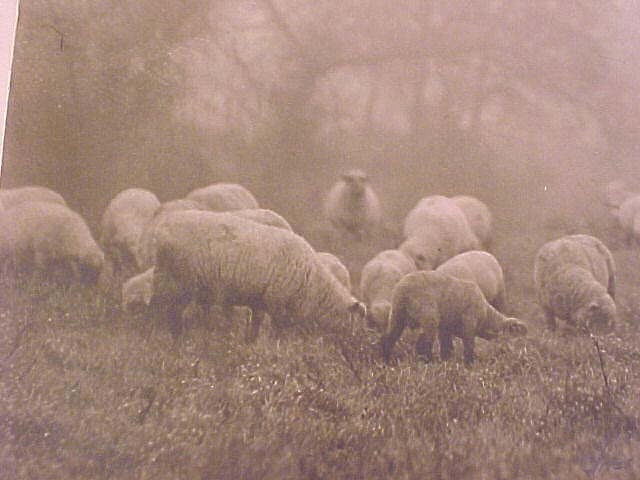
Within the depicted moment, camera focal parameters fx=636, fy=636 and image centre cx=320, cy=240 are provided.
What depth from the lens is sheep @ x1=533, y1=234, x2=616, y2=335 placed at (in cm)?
373

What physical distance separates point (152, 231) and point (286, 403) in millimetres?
1253

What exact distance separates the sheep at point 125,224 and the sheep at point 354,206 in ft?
3.46

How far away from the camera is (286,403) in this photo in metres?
3.37

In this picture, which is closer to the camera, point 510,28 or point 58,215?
point 58,215

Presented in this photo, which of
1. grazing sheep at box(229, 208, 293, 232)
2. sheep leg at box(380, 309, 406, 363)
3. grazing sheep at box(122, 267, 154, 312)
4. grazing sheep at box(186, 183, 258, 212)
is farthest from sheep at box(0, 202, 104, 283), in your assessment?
sheep leg at box(380, 309, 406, 363)

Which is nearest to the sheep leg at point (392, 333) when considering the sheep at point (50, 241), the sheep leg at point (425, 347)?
the sheep leg at point (425, 347)

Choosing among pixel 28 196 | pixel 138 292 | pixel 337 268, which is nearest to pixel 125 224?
pixel 138 292

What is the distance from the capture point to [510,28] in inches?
164

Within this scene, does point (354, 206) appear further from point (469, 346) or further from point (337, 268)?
point (469, 346)

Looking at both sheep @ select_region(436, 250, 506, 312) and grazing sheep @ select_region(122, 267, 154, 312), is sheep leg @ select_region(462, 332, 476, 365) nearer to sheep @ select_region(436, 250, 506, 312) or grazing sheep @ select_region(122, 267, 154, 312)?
sheep @ select_region(436, 250, 506, 312)

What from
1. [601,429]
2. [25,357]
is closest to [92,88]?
[25,357]

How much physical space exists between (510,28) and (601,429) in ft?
8.29

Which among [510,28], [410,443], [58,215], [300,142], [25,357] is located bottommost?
Answer: [410,443]

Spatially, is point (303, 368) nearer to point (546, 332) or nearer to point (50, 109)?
point (546, 332)
